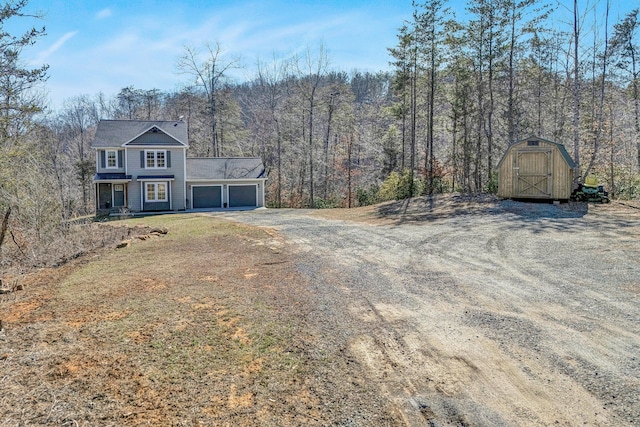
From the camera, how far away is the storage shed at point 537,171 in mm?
14242

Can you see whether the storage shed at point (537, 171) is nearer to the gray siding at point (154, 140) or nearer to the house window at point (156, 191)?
the gray siding at point (154, 140)

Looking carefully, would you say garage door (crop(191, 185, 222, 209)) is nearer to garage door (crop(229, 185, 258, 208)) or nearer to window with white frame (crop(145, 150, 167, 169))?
garage door (crop(229, 185, 258, 208))

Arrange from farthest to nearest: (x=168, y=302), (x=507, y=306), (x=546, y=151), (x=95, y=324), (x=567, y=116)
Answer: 1. (x=567, y=116)
2. (x=546, y=151)
3. (x=168, y=302)
4. (x=507, y=306)
5. (x=95, y=324)

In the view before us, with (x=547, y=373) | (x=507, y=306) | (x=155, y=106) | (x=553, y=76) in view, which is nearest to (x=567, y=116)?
(x=553, y=76)

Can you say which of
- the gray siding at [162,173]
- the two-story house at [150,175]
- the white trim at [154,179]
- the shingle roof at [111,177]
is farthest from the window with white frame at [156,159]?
the shingle roof at [111,177]

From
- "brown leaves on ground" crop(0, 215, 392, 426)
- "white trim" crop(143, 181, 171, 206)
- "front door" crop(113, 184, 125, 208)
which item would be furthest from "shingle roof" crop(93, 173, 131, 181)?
"brown leaves on ground" crop(0, 215, 392, 426)

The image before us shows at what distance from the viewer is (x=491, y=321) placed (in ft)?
15.0

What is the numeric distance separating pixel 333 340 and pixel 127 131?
2415cm

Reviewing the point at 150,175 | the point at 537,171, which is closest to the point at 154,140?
the point at 150,175

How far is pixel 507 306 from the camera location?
5.07m

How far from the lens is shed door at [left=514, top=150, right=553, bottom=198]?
47.7ft

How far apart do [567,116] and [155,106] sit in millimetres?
37149

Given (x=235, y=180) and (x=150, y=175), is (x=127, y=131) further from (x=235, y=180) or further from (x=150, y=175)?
(x=235, y=180)

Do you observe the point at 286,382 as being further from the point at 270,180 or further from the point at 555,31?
the point at 270,180
